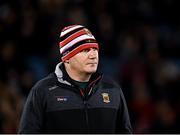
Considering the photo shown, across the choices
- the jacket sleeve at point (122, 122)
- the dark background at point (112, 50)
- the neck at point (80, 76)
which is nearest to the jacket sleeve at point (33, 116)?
the neck at point (80, 76)

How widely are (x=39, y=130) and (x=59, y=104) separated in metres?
0.25

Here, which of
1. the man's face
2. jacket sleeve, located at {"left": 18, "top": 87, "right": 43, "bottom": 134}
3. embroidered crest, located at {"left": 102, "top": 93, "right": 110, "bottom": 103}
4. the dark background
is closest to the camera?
→ jacket sleeve, located at {"left": 18, "top": 87, "right": 43, "bottom": 134}

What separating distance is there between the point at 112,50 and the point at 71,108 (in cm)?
539

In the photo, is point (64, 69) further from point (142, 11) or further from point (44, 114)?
point (142, 11)

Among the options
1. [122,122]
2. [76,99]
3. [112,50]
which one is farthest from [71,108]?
[112,50]

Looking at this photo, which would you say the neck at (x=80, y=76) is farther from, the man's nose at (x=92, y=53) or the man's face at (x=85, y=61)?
the man's nose at (x=92, y=53)

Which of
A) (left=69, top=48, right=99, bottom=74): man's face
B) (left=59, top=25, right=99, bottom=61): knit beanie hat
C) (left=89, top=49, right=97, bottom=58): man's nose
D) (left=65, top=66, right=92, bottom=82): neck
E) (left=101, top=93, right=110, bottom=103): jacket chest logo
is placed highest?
(left=59, top=25, right=99, bottom=61): knit beanie hat

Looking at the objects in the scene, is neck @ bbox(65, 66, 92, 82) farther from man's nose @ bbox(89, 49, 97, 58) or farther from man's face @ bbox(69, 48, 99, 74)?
man's nose @ bbox(89, 49, 97, 58)

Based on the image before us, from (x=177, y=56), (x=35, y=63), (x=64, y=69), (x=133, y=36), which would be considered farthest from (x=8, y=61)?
(x=64, y=69)

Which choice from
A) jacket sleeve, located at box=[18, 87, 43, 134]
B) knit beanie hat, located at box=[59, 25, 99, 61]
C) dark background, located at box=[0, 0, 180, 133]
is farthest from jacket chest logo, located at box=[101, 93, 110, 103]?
dark background, located at box=[0, 0, 180, 133]

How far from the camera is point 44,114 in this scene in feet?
16.9

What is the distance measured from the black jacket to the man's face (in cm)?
11

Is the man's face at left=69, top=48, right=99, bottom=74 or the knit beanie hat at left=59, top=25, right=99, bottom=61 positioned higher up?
the knit beanie hat at left=59, top=25, right=99, bottom=61

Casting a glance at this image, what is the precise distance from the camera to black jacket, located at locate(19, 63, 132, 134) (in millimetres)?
5148
